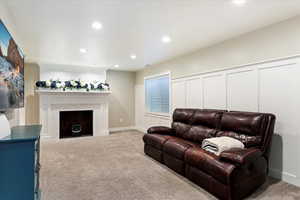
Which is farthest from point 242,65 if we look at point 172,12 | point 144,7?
point 144,7

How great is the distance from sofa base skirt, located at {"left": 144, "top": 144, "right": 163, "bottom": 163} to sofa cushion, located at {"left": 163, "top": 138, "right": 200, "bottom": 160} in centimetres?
24

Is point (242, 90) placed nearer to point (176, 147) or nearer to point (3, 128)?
point (176, 147)

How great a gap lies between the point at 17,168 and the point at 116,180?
1.49 meters

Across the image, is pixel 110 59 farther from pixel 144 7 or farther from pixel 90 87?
pixel 144 7

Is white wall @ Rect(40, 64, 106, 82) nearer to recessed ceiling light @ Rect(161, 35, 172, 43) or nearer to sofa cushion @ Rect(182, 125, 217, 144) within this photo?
recessed ceiling light @ Rect(161, 35, 172, 43)

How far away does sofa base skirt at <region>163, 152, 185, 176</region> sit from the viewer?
2.88m

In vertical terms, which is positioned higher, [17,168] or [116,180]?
[17,168]

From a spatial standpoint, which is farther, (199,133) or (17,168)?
(199,133)

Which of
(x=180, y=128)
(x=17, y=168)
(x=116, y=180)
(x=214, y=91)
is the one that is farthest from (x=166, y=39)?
(x=17, y=168)

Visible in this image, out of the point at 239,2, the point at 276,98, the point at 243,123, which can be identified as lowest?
the point at 243,123

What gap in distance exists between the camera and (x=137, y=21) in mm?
2732

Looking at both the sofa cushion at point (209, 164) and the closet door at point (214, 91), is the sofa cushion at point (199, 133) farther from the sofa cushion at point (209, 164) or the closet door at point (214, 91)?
the closet door at point (214, 91)

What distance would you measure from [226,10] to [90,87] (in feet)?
16.0

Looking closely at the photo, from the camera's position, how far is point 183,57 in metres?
4.75
